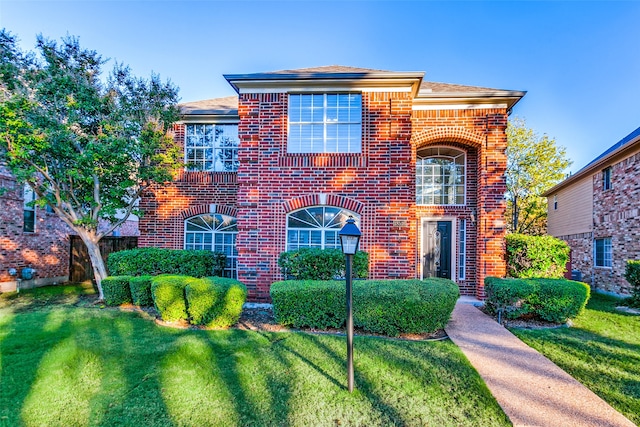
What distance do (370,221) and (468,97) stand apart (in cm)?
438

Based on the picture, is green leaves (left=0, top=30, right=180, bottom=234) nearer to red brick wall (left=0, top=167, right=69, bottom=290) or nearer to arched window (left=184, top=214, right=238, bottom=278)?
arched window (left=184, top=214, right=238, bottom=278)

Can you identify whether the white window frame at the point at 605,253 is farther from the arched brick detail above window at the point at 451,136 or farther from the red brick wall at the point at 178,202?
the red brick wall at the point at 178,202

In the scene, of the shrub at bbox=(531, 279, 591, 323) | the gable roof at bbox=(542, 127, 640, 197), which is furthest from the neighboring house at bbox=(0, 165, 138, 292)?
the gable roof at bbox=(542, 127, 640, 197)

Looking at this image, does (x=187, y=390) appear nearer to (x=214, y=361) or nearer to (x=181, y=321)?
(x=214, y=361)

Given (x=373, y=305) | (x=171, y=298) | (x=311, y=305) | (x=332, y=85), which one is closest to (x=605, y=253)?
(x=373, y=305)

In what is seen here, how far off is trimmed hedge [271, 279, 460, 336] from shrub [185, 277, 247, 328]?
0.78m

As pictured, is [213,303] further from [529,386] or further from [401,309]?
[529,386]

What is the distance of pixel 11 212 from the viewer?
9922 mm

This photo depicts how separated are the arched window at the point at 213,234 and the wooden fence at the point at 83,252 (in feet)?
10.7

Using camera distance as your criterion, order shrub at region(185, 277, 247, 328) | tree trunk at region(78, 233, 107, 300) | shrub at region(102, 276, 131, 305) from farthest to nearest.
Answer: tree trunk at region(78, 233, 107, 300), shrub at region(102, 276, 131, 305), shrub at region(185, 277, 247, 328)

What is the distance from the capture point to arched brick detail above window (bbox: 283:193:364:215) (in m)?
7.83

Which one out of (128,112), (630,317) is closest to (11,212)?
(128,112)

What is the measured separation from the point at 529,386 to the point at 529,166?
18643mm

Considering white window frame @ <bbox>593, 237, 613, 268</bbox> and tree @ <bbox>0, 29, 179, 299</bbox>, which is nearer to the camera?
tree @ <bbox>0, 29, 179, 299</bbox>
